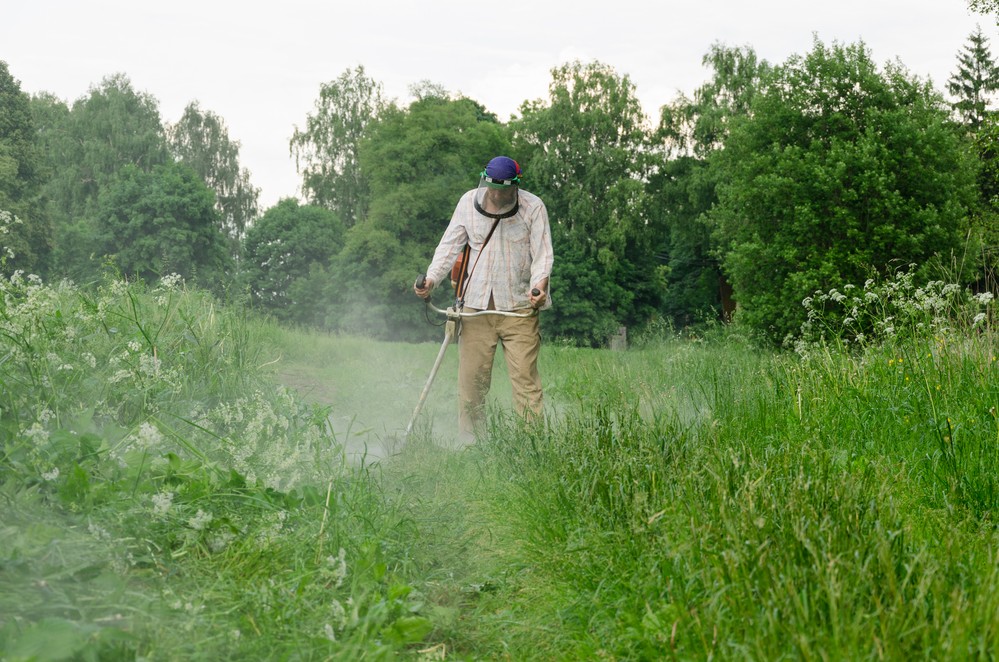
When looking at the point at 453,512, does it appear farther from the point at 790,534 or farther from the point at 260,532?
the point at 790,534

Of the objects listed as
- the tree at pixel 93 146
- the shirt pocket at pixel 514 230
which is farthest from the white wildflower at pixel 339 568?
the tree at pixel 93 146

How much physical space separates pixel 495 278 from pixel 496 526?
3.50 meters

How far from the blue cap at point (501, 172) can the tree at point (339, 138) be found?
42.2 metres

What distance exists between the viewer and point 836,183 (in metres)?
20.5

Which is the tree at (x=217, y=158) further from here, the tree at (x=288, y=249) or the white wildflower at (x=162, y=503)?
the white wildflower at (x=162, y=503)

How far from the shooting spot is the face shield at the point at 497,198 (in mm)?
7625

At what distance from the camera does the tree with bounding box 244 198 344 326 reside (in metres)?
53.5

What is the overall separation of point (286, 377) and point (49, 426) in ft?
20.0

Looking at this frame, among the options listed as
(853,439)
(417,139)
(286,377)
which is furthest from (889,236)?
(417,139)

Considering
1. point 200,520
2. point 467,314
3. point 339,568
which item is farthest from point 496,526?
point 467,314

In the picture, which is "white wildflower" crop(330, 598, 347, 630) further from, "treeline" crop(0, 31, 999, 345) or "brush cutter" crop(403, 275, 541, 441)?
"treeline" crop(0, 31, 999, 345)

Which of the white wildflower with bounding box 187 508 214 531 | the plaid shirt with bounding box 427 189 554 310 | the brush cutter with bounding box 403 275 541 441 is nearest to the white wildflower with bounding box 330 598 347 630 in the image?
the white wildflower with bounding box 187 508 214 531

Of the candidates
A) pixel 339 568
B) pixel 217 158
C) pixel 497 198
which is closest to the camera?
pixel 339 568

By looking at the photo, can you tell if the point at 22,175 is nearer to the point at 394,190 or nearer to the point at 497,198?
Result: the point at 394,190
